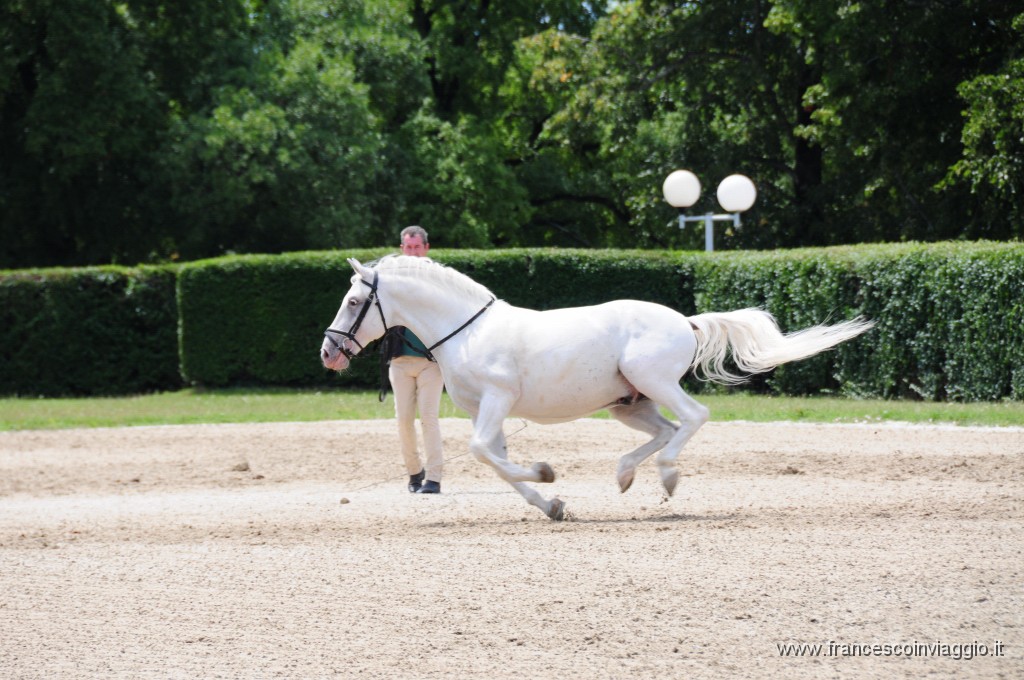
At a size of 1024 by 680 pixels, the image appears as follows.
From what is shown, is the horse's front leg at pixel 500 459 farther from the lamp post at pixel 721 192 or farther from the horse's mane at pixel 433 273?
the lamp post at pixel 721 192

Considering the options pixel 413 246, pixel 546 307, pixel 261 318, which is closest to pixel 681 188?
pixel 546 307

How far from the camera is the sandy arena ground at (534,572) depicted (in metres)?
5.91

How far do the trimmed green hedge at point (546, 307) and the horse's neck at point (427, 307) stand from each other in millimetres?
10510

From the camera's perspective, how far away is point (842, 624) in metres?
6.15

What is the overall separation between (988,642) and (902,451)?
7203 millimetres

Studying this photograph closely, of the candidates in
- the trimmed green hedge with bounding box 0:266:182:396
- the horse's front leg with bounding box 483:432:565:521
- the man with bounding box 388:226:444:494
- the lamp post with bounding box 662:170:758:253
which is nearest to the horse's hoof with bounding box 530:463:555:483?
the horse's front leg with bounding box 483:432:565:521

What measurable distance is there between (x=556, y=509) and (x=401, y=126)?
28416mm

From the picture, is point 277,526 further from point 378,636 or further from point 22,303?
point 22,303

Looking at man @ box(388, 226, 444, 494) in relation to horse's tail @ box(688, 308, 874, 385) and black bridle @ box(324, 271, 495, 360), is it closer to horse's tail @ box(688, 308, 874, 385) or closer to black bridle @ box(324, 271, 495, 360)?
black bridle @ box(324, 271, 495, 360)

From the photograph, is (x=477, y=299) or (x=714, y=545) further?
(x=477, y=299)

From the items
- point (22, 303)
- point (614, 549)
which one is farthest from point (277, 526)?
point (22, 303)

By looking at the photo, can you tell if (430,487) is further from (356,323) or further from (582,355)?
(582,355)

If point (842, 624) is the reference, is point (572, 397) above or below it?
above

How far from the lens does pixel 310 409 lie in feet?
67.5
